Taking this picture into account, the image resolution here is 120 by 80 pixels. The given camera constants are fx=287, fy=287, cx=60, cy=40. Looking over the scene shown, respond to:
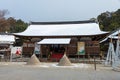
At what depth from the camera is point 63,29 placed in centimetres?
3912

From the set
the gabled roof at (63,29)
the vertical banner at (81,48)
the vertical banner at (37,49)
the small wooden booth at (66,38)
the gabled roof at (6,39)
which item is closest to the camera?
the vertical banner at (81,48)

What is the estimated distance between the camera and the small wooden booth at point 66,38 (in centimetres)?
3384

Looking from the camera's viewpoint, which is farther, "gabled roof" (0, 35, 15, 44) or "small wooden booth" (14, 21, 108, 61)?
"gabled roof" (0, 35, 15, 44)

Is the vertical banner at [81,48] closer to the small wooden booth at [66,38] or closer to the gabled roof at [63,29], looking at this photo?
the small wooden booth at [66,38]

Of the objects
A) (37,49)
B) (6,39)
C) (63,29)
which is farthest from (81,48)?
(6,39)

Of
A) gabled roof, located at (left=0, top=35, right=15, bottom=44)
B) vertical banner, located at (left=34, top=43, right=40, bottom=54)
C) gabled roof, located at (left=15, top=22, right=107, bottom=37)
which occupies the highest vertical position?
gabled roof, located at (left=15, top=22, right=107, bottom=37)

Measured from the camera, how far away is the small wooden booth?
1332 inches

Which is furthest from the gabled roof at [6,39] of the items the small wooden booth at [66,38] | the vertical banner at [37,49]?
the vertical banner at [37,49]

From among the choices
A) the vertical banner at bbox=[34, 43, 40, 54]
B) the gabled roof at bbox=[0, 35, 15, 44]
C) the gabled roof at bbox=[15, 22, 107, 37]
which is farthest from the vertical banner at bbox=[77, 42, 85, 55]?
the gabled roof at bbox=[0, 35, 15, 44]

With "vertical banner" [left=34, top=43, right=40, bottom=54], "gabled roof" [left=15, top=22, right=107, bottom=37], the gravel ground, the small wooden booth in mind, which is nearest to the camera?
the gravel ground

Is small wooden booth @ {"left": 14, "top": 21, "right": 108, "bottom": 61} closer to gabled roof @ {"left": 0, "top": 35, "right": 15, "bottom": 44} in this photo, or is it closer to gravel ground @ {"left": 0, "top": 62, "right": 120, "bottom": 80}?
gabled roof @ {"left": 0, "top": 35, "right": 15, "bottom": 44}

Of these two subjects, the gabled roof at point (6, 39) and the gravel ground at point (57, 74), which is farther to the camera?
the gabled roof at point (6, 39)

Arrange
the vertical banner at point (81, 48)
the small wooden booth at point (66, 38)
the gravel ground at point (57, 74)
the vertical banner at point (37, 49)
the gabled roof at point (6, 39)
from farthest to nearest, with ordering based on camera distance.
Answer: the gabled roof at point (6, 39) < the vertical banner at point (37, 49) < the small wooden booth at point (66, 38) < the vertical banner at point (81, 48) < the gravel ground at point (57, 74)

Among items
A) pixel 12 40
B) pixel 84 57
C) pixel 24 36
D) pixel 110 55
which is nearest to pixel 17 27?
pixel 12 40
